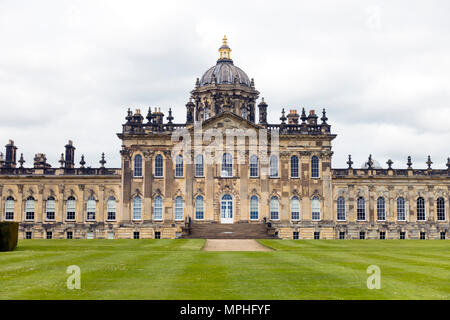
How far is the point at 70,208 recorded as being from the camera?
182 ft

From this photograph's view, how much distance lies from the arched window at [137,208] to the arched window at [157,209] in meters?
1.45

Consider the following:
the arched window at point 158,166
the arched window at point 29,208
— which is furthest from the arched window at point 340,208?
the arched window at point 29,208

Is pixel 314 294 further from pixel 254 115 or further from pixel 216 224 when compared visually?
pixel 254 115

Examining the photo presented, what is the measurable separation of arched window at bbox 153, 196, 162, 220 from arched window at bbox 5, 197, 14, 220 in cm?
1496

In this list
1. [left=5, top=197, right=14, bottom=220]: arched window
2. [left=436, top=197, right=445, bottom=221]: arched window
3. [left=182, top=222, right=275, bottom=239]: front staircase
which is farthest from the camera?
[left=436, top=197, right=445, bottom=221]: arched window

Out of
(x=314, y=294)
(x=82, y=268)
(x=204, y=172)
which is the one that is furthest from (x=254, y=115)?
(x=314, y=294)

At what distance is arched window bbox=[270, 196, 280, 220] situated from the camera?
174 feet

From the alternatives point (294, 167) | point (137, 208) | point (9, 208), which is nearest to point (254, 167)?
point (294, 167)

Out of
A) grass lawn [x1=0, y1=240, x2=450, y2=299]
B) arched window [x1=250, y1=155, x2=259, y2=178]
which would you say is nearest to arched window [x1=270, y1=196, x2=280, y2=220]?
arched window [x1=250, y1=155, x2=259, y2=178]

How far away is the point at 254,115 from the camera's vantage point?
202 feet

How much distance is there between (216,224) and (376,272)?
32.1m

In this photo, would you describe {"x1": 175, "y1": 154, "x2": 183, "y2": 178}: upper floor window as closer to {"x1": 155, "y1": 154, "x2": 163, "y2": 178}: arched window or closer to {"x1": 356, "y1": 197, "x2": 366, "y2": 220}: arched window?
{"x1": 155, "y1": 154, "x2": 163, "y2": 178}: arched window

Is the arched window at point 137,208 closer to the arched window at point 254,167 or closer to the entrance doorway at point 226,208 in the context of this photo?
the entrance doorway at point 226,208

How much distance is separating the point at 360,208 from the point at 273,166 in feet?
33.1
